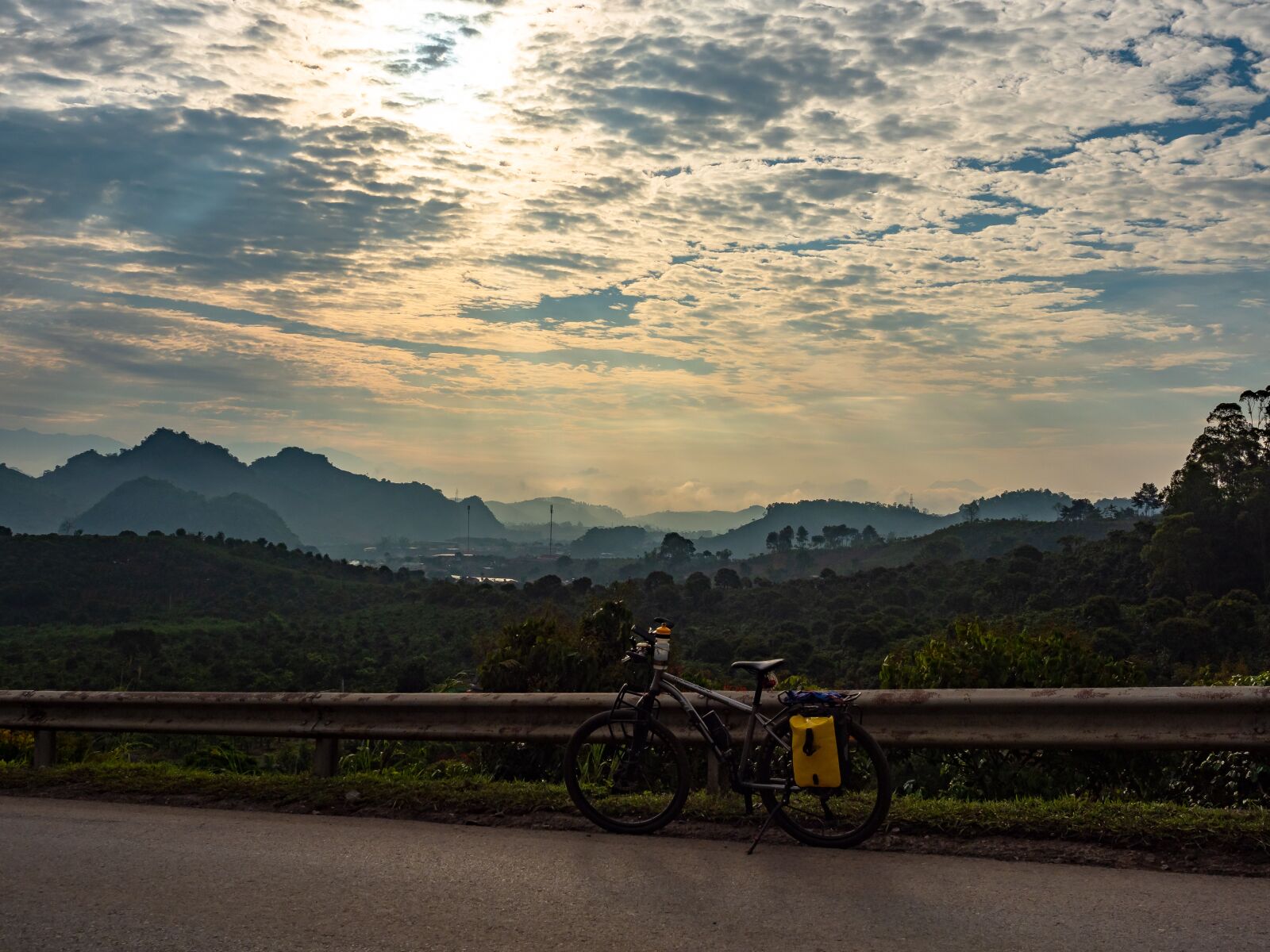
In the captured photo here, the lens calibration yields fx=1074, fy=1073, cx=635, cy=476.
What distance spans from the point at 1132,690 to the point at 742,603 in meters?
64.1

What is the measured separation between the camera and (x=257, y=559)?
106 metres

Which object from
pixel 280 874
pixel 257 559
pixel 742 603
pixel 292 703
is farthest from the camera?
pixel 257 559

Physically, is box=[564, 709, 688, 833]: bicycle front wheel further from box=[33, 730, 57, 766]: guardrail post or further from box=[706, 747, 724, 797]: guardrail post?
box=[33, 730, 57, 766]: guardrail post

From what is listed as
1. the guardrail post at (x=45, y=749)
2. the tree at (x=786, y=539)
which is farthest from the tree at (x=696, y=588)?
the tree at (x=786, y=539)

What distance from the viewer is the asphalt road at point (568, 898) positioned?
14.4 ft

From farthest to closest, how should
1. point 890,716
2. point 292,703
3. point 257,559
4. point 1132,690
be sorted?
point 257,559
point 292,703
point 890,716
point 1132,690

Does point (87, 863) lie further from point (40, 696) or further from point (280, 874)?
point (40, 696)

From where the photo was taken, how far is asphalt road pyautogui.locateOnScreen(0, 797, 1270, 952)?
4.39 metres

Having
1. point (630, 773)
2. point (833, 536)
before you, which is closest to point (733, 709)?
point (630, 773)

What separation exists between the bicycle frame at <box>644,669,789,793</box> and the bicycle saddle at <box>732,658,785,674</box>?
158 millimetres

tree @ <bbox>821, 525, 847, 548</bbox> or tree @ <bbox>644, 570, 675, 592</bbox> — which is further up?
tree @ <bbox>821, 525, 847, 548</bbox>

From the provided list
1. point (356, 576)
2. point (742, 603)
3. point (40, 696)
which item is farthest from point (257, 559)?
point (40, 696)

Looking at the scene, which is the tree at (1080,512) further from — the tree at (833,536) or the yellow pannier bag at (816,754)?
the yellow pannier bag at (816,754)

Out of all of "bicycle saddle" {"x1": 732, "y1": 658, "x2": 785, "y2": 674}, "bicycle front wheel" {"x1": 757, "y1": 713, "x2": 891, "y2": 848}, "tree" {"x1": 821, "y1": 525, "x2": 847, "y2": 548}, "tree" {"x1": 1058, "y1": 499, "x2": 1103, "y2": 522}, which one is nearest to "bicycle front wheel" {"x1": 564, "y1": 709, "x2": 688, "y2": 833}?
"bicycle front wheel" {"x1": 757, "y1": 713, "x2": 891, "y2": 848}
